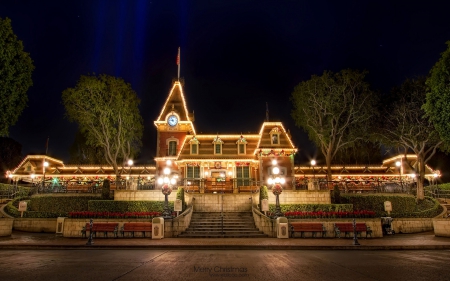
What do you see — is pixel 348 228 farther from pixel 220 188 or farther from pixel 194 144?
pixel 194 144

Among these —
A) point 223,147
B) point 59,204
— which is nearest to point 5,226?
point 59,204

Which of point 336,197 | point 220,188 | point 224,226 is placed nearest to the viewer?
point 224,226

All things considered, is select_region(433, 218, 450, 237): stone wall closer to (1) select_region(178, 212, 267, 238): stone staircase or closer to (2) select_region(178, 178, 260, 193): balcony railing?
(1) select_region(178, 212, 267, 238): stone staircase

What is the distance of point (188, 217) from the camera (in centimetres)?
2383

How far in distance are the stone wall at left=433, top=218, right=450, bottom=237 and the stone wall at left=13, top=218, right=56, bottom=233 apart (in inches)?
1141

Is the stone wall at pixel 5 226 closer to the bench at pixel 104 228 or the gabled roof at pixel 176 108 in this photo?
the bench at pixel 104 228

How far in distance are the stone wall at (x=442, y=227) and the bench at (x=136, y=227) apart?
19464mm

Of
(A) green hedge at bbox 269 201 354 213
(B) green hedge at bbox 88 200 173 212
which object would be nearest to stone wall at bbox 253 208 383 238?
(A) green hedge at bbox 269 201 354 213

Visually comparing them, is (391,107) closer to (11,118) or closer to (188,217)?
(188,217)

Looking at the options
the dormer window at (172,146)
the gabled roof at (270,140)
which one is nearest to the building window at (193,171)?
the dormer window at (172,146)

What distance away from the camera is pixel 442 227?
809 inches

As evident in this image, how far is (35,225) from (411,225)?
31.1m

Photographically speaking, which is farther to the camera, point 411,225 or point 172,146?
point 172,146

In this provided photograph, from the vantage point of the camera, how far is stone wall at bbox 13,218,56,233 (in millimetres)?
25469
